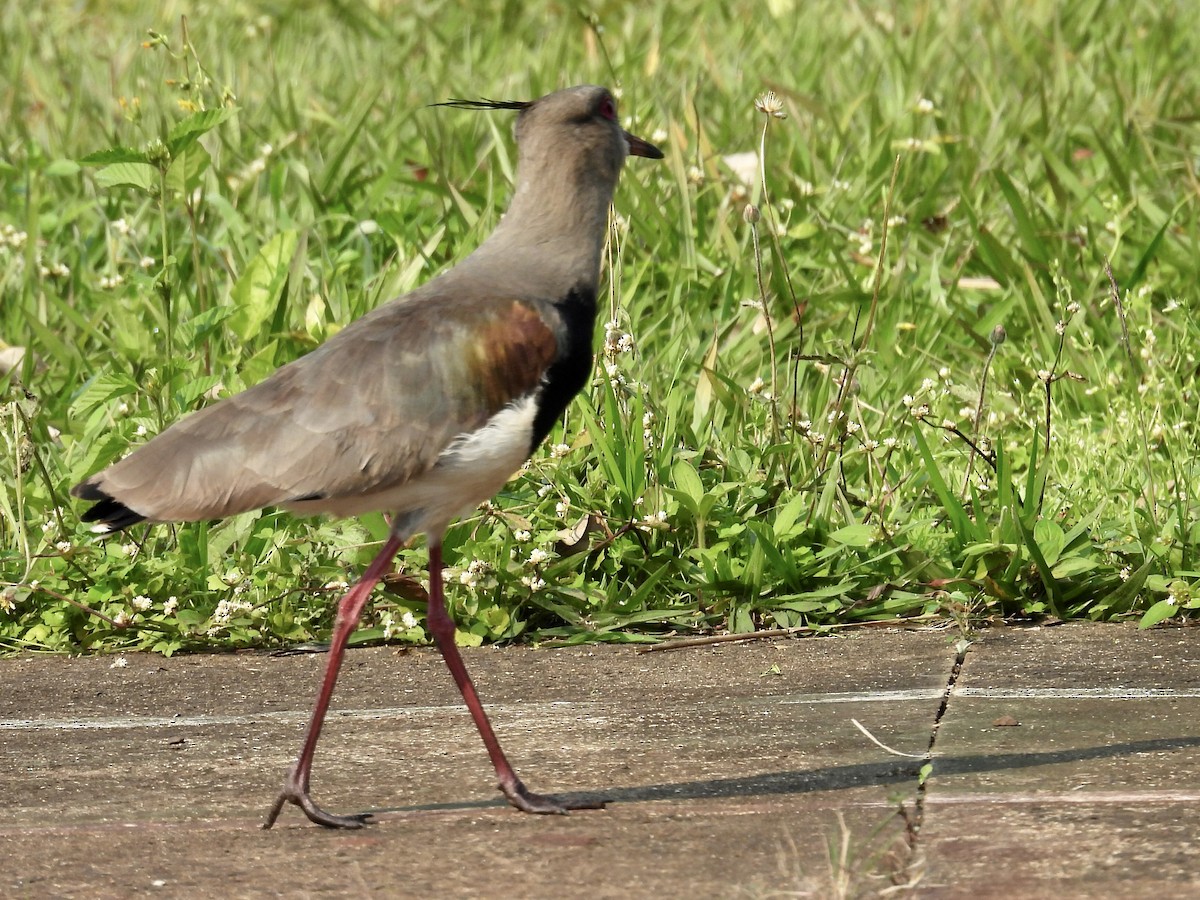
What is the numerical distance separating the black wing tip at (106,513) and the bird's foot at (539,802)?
0.88 m

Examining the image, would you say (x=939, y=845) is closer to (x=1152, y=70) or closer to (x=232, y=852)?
(x=232, y=852)

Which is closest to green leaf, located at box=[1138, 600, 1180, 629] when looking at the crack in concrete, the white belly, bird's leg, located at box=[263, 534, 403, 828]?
the crack in concrete

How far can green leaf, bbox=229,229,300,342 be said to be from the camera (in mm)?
5750

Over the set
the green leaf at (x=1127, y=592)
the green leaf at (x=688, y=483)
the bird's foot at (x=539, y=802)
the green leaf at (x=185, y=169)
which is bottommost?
the green leaf at (x=1127, y=592)

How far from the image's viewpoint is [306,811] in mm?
3314

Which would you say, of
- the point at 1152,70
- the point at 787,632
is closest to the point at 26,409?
the point at 787,632

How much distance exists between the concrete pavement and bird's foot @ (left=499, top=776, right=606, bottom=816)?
0.13ft

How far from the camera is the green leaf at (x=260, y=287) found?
5750 millimetres

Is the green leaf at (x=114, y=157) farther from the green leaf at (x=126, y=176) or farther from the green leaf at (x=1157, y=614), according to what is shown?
the green leaf at (x=1157, y=614)

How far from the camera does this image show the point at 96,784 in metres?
3.61

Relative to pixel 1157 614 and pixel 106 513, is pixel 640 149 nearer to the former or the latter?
pixel 106 513

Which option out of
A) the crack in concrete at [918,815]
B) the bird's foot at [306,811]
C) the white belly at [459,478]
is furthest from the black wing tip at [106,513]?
Result: the crack in concrete at [918,815]

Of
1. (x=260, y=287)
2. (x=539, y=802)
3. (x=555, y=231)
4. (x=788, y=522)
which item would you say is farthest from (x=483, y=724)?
(x=260, y=287)

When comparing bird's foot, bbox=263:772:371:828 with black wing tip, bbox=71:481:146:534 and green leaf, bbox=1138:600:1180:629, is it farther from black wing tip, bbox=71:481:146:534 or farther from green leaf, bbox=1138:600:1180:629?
green leaf, bbox=1138:600:1180:629
